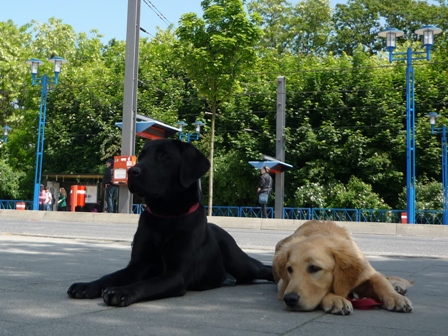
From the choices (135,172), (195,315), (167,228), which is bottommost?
(195,315)

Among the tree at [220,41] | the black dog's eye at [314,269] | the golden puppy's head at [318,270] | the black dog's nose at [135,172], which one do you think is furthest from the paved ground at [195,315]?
the tree at [220,41]

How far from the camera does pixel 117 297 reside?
4.08 meters

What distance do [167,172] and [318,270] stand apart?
134cm

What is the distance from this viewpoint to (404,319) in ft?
13.2

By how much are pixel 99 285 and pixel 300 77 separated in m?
36.1

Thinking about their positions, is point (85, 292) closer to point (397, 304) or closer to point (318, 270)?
point (318, 270)

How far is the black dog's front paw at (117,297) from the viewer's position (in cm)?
407

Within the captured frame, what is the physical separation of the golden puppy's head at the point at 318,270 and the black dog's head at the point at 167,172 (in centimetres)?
91

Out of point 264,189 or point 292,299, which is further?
point 264,189

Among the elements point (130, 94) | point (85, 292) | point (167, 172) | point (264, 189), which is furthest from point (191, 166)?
point (130, 94)

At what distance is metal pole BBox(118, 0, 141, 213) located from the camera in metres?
23.5

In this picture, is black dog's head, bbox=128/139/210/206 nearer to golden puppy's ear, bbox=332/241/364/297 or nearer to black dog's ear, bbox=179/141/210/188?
black dog's ear, bbox=179/141/210/188

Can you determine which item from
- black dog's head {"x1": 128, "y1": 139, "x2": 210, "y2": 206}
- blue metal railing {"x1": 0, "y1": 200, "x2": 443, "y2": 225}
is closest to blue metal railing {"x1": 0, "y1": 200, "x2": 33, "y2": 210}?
blue metal railing {"x1": 0, "y1": 200, "x2": 443, "y2": 225}

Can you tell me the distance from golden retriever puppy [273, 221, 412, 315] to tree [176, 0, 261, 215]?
69.7ft
